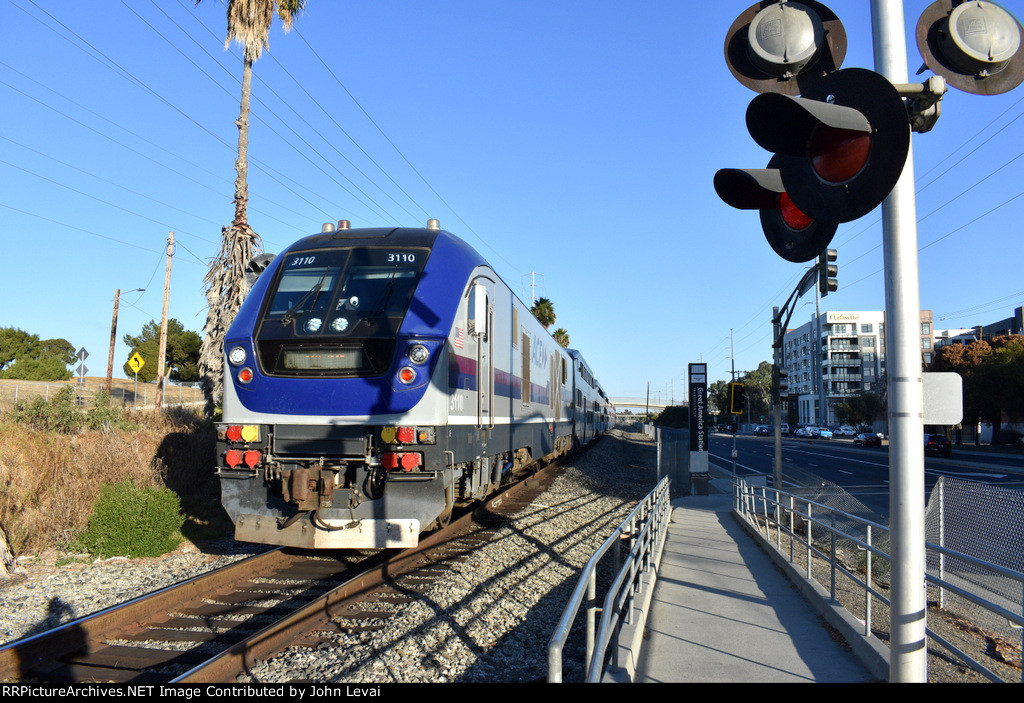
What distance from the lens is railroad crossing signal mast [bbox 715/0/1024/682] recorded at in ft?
10.2

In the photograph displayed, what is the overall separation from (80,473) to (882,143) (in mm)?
11711

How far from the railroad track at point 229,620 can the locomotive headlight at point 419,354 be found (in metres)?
2.44

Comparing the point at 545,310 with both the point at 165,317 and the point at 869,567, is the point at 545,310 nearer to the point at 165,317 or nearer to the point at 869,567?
the point at 165,317

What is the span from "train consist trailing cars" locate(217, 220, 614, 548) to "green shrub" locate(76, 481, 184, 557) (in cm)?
254

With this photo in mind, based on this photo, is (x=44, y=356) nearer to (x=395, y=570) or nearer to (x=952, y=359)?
(x=395, y=570)

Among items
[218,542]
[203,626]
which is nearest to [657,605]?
[203,626]

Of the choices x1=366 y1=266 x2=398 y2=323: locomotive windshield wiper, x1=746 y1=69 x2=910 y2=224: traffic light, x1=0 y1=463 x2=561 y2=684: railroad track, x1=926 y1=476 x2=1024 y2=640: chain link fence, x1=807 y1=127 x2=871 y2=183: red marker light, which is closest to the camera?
x1=746 y1=69 x2=910 y2=224: traffic light

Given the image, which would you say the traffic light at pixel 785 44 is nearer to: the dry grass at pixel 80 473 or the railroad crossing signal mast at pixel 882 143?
the railroad crossing signal mast at pixel 882 143

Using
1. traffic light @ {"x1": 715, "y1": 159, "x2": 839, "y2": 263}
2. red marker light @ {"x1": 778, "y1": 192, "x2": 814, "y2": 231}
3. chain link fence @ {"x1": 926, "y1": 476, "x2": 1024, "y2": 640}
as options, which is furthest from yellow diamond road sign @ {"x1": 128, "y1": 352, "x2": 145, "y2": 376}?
red marker light @ {"x1": 778, "y1": 192, "x2": 814, "y2": 231}

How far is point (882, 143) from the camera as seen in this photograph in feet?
9.86

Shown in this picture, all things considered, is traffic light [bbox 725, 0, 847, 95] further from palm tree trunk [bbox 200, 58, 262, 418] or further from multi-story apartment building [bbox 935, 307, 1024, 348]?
multi-story apartment building [bbox 935, 307, 1024, 348]

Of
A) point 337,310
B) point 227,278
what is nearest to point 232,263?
point 227,278

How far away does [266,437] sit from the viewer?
800 centimetres
